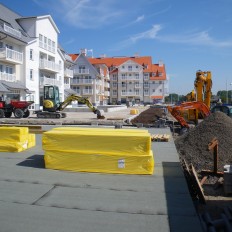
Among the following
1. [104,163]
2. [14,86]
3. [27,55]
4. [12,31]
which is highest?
[12,31]

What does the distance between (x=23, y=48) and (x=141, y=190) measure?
3480cm

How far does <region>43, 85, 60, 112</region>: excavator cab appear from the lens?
2619 cm

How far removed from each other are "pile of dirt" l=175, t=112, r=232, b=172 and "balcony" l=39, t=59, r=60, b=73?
31.3m

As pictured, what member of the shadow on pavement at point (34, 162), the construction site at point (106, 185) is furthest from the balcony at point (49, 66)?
the shadow on pavement at point (34, 162)

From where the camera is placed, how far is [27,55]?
37.6 meters

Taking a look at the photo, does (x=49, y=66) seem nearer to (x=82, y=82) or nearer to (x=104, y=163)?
(x=82, y=82)

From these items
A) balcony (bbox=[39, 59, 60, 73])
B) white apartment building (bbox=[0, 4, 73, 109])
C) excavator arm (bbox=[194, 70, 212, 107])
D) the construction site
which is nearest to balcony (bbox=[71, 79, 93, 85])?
white apartment building (bbox=[0, 4, 73, 109])

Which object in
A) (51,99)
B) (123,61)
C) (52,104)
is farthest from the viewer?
(123,61)

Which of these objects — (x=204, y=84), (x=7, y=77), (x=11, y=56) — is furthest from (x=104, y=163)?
(x=11, y=56)

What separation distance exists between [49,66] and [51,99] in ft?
56.1

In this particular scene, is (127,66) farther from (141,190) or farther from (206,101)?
(141,190)

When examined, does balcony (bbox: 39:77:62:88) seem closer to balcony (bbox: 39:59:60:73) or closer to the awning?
balcony (bbox: 39:59:60:73)

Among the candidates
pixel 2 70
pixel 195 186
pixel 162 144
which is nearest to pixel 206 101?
pixel 162 144

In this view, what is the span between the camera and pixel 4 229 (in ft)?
13.5
